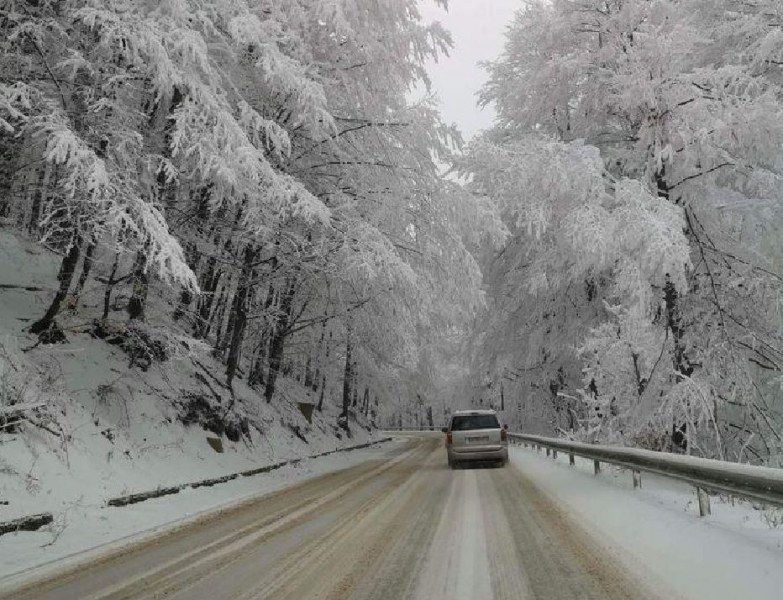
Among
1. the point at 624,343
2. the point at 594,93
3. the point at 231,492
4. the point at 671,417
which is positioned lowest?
the point at 231,492

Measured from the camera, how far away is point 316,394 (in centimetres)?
3825

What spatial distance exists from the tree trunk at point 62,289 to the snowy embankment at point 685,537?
868cm

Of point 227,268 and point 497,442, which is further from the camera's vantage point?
point 497,442

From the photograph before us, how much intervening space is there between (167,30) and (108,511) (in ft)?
23.2

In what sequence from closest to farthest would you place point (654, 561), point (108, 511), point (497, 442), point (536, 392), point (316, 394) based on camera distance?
point (654, 561) < point (108, 511) < point (497, 442) < point (536, 392) < point (316, 394)

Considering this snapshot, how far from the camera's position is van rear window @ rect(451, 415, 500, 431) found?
1655 cm

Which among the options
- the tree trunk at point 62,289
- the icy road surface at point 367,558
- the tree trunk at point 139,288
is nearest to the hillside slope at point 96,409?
the tree trunk at point 62,289

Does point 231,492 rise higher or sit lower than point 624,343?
lower

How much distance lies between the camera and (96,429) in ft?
31.8

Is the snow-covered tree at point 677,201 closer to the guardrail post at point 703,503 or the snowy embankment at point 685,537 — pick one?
the snowy embankment at point 685,537

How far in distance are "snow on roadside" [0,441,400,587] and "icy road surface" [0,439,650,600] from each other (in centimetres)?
36

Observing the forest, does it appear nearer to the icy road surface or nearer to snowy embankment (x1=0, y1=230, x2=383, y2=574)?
snowy embankment (x1=0, y1=230, x2=383, y2=574)

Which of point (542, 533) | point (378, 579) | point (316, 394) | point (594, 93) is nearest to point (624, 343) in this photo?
point (594, 93)

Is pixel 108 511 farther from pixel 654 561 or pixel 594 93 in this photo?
pixel 594 93
